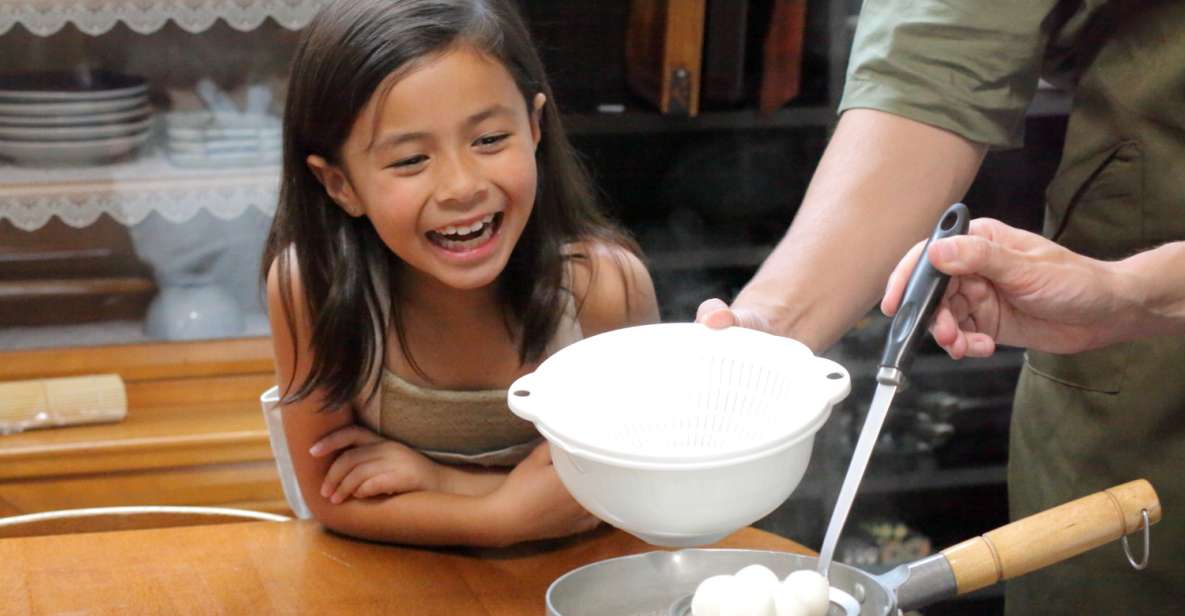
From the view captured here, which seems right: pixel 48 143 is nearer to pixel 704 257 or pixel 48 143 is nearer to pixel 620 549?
pixel 704 257

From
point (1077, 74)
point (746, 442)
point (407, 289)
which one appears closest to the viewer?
point (746, 442)

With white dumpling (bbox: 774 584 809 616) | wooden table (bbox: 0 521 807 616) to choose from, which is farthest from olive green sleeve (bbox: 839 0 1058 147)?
white dumpling (bbox: 774 584 809 616)

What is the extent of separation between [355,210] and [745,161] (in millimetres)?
1341

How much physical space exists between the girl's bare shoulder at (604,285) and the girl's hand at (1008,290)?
17.6 inches

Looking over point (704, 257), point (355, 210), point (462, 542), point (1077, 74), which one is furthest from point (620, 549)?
point (704, 257)

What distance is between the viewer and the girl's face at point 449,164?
1192 mm

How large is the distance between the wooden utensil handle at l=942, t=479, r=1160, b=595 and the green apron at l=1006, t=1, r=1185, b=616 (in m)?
0.37

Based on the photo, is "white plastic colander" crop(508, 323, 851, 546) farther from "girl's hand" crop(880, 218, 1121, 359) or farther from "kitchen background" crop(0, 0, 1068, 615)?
"kitchen background" crop(0, 0, 1068, 615)

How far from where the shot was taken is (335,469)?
136cm

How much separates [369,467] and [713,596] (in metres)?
0.57

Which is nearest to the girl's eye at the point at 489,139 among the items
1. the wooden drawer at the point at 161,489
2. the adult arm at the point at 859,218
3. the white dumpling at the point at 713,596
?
the adult arm at the point at 859,218

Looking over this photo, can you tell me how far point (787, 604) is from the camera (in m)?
0.88

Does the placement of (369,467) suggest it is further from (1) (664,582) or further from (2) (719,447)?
(2) (719,447)

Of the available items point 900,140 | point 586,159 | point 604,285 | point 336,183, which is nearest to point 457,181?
point 336,183
